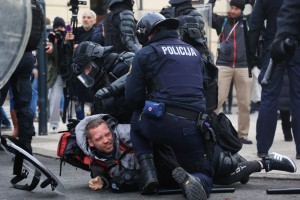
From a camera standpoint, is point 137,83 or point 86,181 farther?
point 86,181

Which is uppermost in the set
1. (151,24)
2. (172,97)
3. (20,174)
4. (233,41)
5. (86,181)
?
(151,24)

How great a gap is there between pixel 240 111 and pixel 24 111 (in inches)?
116

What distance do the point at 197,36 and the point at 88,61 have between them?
0.96 meters

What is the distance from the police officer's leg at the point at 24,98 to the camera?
7734 mm

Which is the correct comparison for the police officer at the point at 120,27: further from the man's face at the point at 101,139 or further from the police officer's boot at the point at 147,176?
the police officer's boot at the point at 147,176

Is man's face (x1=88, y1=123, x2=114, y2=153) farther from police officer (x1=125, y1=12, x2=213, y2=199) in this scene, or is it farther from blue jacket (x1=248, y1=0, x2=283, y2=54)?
blue jacket (x1=248, y1=0, x2=283, y2=54)

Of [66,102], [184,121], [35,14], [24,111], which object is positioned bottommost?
[66,102]

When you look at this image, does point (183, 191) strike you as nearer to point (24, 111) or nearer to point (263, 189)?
point (263, 189)

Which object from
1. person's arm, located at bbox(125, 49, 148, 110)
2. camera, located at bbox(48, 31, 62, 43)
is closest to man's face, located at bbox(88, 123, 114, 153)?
person's arm, located at bbox(125, 49, 148, 110)

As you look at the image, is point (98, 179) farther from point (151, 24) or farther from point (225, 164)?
point (151, 24)

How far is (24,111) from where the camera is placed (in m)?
7.82

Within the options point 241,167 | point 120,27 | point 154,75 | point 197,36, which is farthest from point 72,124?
point 120,27

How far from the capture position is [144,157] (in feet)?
18.9

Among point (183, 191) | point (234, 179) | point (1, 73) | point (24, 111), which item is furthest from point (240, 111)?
point (1, 73)
